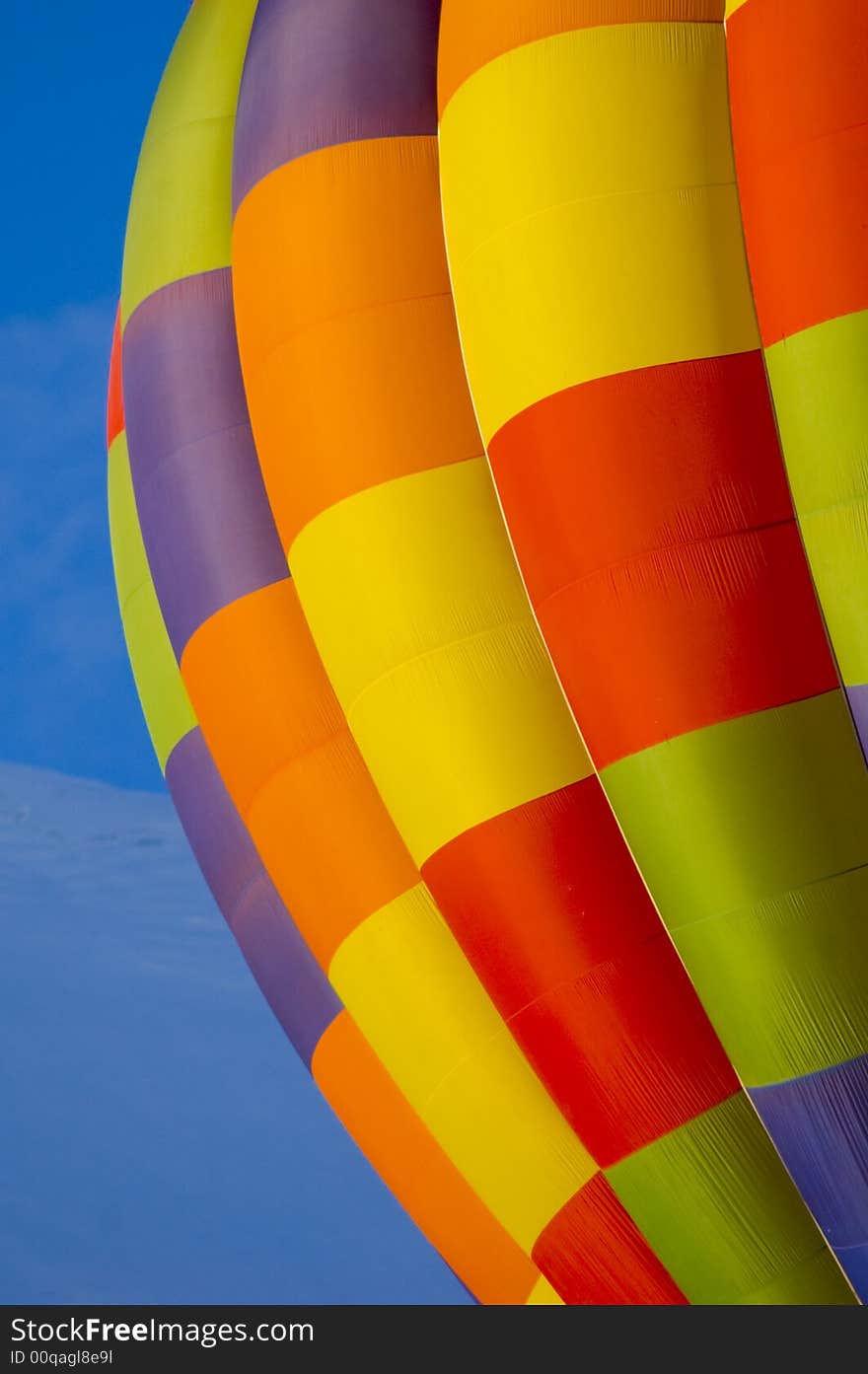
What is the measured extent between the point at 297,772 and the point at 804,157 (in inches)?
67.8

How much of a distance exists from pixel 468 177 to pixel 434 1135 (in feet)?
6.54

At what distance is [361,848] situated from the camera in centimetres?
401

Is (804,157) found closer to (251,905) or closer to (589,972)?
(589,972)

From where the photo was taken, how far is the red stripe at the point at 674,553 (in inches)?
125

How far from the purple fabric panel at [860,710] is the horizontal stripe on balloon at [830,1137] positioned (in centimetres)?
55

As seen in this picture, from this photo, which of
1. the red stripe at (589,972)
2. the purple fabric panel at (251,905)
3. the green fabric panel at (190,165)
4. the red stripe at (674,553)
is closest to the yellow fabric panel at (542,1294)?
the red stripe at (589,972)

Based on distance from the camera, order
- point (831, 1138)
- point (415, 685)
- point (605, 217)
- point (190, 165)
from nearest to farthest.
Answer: point (831, 1138) < point (605, 217) < point (415, 685) < point (190, 165)

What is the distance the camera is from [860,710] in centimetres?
315

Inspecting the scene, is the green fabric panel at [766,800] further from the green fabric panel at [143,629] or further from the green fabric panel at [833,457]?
the green fabric panel at [143,629]

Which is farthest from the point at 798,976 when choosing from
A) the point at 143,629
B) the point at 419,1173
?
the point at 143,629

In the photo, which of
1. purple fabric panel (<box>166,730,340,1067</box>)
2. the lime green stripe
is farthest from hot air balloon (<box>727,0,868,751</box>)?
purple fabric panel (<box>166,730,340,1067</box>)
